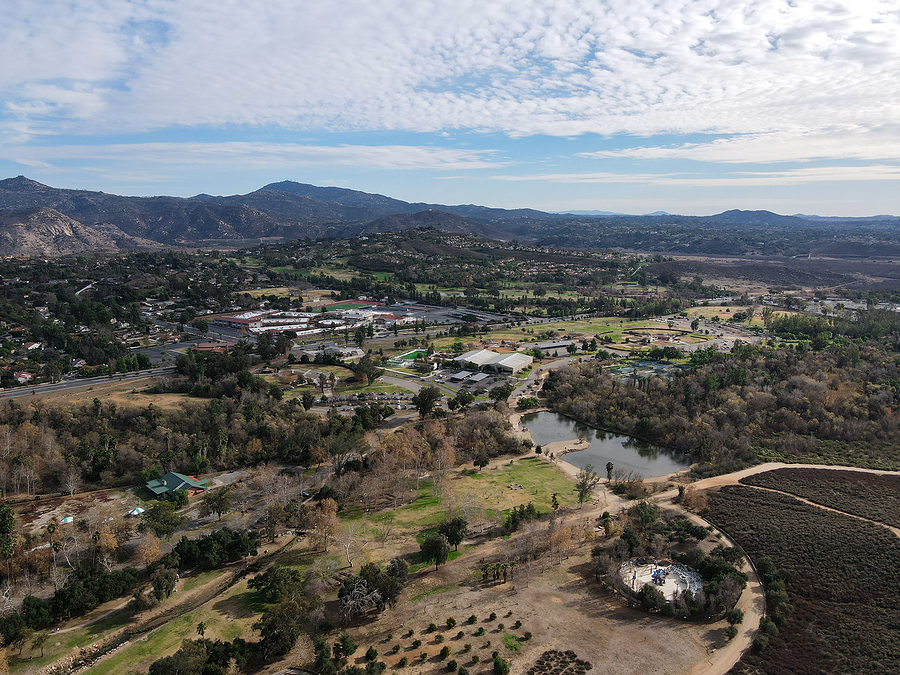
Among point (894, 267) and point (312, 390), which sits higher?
point (894, 267)

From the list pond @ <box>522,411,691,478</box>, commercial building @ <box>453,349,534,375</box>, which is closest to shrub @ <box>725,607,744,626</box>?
pond @ <box>522,411,691,478</box>

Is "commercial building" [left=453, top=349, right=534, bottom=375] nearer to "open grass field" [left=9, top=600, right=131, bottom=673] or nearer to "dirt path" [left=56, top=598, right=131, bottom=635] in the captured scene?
"dirt path" [left=56, top=598, right=131, bottom=635]

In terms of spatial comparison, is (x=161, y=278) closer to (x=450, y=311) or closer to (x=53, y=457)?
(x=450, y=311)

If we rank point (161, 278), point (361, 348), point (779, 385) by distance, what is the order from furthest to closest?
1. point (161, 278)
2. point (361, 348)
3. point (779, 385)

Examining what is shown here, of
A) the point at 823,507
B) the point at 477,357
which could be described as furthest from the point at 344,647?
Result: the point at 477,357

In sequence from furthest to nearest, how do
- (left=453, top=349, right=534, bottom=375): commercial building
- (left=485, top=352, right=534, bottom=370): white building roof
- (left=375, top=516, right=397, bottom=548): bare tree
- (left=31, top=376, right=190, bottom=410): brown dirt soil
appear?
1. (left=485, top=352, right=534, bottom=370): white building roof
2. (left=453, top=349, right=534, bottom=375): commercial building
3. (left=31, top=376, right=190, bottom=410): brown dirt soil
4. (left=375, top=516, right=397, bottom=548): bare tree

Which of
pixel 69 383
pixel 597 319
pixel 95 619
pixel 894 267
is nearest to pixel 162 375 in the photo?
pixel 69 383
